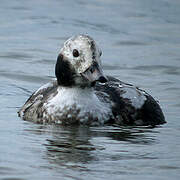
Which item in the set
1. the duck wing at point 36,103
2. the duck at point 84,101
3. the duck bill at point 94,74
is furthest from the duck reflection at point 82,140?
the duck bill at point 94,74

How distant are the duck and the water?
0.17 meters

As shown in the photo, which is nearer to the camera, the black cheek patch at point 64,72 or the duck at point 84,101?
the duck at point 84,101

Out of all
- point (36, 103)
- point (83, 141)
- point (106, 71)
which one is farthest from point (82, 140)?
point (106, 71)

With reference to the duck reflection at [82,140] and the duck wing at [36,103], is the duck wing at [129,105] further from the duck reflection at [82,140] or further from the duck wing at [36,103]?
the duck wing at [36,103]

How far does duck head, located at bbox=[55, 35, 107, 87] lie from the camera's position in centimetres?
1034

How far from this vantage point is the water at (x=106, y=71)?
328 inches

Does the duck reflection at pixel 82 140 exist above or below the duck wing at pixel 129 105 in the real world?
below

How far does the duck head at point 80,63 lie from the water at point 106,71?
63cm

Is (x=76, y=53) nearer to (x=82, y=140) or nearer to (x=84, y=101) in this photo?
(x=84, y=101)

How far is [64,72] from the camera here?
1073cm

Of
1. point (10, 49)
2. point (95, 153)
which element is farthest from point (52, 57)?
point (95, 153)

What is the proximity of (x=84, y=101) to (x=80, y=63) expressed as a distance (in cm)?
58

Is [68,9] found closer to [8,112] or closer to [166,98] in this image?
[166,98]

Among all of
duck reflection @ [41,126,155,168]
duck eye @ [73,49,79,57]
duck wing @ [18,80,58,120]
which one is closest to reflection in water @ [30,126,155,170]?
duck reflection @ [41,126,155,168]
